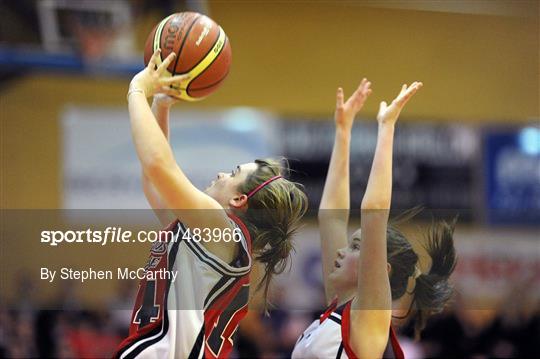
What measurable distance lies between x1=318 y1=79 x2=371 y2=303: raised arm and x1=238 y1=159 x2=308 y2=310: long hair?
1.15ft

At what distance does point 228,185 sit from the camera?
261 cm

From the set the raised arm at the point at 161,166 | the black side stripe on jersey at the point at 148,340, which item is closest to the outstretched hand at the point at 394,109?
the raised arm at the point at 161,166

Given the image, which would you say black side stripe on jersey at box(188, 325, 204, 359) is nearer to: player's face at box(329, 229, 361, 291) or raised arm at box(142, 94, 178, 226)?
raised arm at box(142, 94, 178, 226)

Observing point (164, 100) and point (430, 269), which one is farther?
point (430, 269)

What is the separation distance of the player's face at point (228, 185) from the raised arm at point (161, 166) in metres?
0.17

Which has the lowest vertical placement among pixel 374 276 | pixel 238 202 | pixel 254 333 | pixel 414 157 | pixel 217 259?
pixel 254 333

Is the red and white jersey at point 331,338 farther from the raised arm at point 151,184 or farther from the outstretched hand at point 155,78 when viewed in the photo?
the outstretched hand at point 155,78

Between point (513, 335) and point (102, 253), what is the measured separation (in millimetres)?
4195

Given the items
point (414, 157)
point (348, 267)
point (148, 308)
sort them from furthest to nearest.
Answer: point (414, 157), point (348, 267), point (148, 308)

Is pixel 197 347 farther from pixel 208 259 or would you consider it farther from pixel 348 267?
pixel 348 267

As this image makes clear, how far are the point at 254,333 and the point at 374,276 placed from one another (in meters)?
4.08

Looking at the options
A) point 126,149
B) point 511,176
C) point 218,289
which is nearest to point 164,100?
point 218,289

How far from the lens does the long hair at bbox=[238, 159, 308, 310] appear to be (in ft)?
8.54

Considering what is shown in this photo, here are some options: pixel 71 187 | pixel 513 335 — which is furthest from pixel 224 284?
pixel 71 187
